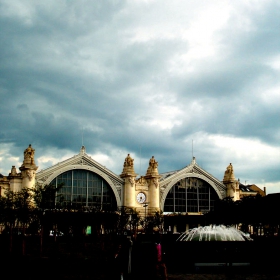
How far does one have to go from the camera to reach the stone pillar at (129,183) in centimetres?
8281

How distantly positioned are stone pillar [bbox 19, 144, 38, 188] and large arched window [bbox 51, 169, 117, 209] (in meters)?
4.18

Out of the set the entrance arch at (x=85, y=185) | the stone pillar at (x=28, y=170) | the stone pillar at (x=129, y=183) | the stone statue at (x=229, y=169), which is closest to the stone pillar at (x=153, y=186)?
the stone pillar at (x=129, y=183)

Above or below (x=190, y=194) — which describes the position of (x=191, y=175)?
above

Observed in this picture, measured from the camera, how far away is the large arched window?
79.2m

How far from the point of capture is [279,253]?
27094 millimetres

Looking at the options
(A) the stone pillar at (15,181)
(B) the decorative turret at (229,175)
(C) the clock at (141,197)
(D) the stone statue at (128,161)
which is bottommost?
(C) the clock at (141,197)

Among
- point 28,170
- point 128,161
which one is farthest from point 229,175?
point 28,170

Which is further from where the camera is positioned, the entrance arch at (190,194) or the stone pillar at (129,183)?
the entrance arch at (190,194)

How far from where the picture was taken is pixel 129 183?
8338 cm

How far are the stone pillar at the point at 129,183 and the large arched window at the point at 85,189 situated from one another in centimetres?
248

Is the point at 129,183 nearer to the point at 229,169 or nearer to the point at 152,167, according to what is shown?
the point at 152,167

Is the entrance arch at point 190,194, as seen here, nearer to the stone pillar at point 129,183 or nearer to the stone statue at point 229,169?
the stone statue at point 229,169

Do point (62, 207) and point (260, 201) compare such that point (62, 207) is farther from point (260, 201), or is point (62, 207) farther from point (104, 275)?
point (104, 275)

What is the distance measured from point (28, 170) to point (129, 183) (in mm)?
18967
